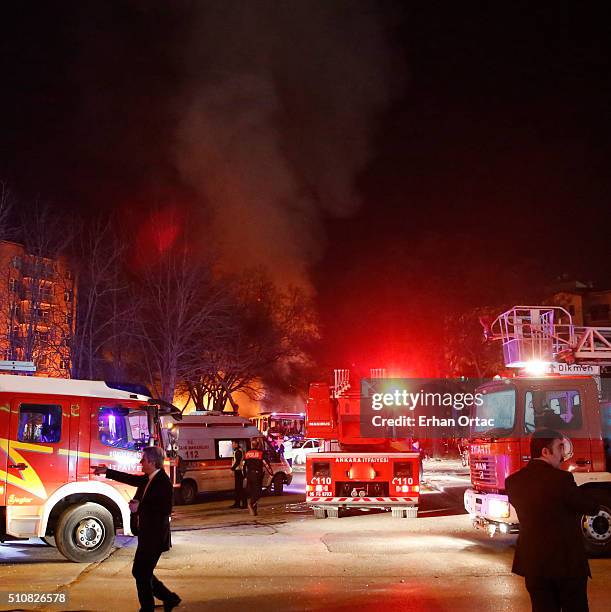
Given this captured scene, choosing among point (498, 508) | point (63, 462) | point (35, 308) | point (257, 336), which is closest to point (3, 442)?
point (63, 462)

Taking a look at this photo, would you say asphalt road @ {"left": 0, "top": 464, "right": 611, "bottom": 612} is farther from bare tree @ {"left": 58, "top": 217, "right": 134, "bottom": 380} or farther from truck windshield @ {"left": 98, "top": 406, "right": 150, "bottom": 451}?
bare tree @ {"left": 58, "top": 217, "right": 134, "bottom": 380}

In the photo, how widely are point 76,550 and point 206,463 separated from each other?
9.81 meters

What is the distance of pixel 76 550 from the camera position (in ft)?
33.0

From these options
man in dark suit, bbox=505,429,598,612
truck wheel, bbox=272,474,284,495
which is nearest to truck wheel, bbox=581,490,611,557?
man in dark suit, bbox=505,429,598,612

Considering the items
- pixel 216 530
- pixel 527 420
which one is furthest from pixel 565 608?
pixel 216 530

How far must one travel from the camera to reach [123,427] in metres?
11.0

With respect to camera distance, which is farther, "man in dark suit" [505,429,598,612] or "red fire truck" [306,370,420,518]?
"red fire truck" [306,370,420,518]

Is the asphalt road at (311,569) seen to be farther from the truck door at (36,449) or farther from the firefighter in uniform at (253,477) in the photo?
the firefighter in uniform at (253,477)

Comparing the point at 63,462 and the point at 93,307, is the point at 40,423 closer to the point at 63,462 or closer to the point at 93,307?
the point at 63,462

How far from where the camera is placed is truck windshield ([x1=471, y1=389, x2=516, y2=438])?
10.8m

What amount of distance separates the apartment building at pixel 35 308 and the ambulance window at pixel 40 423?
1723 centimetres

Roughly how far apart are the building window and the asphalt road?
183 feet

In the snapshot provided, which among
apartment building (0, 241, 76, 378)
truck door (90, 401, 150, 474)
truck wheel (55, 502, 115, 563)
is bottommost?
truck wheel (55, 502, 115, 563)

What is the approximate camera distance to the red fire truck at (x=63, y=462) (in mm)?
10078
